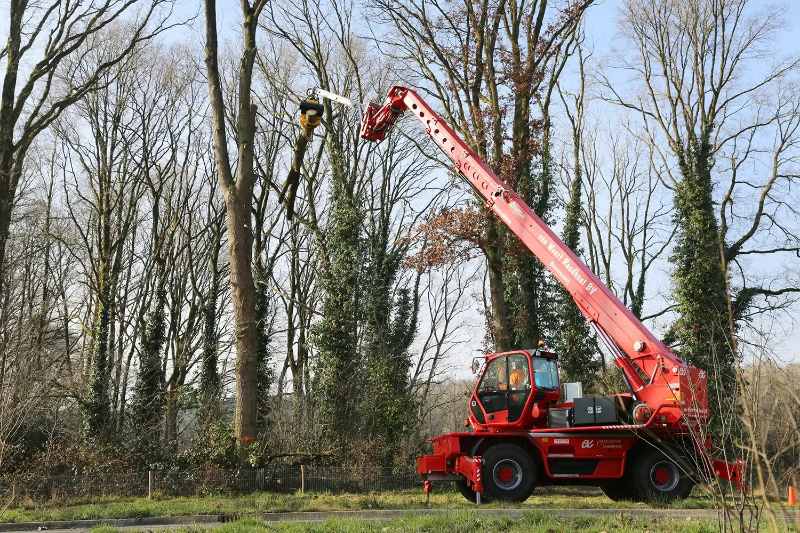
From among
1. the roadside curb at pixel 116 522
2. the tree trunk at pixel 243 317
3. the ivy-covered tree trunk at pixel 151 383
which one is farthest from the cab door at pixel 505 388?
→ the ivy-covered tree trunk at pixel 151 383

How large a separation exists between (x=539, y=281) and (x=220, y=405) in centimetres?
1162

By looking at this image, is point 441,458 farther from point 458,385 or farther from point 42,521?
point 458,385

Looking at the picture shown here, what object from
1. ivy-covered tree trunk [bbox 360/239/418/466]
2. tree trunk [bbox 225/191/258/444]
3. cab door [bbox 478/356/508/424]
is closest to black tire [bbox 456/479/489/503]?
cab door [bbox 478/356/508/424]

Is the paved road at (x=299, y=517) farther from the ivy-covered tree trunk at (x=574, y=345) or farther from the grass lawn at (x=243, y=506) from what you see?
the ivy-covered tree trunk at (x=574, y=345)

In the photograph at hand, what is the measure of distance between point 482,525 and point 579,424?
469 cm

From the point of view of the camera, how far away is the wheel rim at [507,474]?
12.8m

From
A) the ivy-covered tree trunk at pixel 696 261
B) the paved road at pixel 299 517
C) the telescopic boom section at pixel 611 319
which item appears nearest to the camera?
the paved road at pixel 299 517

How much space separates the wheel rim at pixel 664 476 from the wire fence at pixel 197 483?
674 cm

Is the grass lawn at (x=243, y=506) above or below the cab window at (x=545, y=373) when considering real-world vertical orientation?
below

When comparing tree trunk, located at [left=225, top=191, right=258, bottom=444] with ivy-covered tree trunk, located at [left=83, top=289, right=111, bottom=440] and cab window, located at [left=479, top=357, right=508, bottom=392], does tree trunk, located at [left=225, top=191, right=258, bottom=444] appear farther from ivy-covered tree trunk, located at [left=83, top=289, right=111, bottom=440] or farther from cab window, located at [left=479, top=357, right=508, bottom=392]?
ivy-covered tree trunk, located at [left=83, top=289, right=111, bottom=440]

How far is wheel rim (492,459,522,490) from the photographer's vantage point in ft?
41.8

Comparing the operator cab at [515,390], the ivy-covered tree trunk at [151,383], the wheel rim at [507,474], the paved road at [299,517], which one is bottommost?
the paved road at [299,517]

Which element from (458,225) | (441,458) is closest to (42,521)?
(441,458)

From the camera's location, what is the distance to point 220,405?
978 inches
